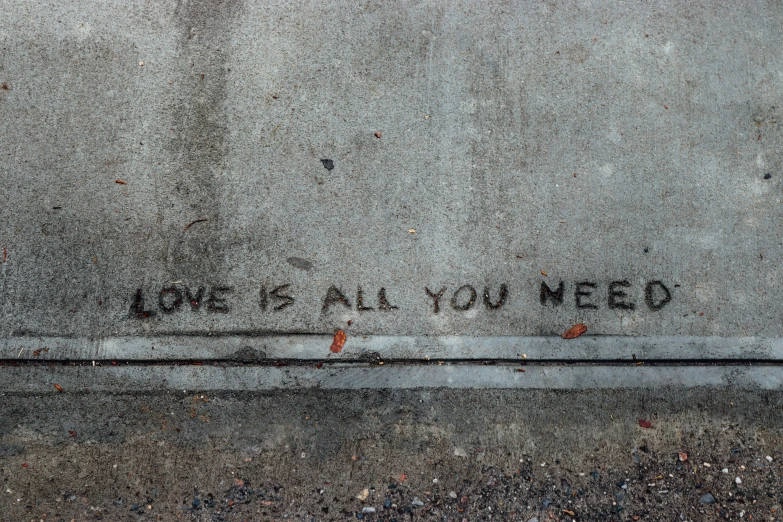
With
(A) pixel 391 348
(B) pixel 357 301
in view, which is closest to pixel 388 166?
(B) pixel 357 301

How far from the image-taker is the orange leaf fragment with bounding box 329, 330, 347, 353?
283 cm

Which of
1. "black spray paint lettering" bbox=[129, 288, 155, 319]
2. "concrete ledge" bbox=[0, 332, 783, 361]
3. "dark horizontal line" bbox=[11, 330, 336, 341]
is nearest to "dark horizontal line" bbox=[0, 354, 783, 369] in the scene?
"concrete ledge" bbox=[0, 332, 783, 361]

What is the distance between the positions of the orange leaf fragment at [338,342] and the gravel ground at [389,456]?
26 centimetres

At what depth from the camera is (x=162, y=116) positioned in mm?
2986

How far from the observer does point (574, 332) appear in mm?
2863

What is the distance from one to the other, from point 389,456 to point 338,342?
676 millimetres

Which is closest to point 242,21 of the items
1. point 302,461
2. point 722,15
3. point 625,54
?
point 625,54

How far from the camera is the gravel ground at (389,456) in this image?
268 cm

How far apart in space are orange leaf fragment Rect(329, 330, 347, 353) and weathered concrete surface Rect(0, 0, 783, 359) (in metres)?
0.05

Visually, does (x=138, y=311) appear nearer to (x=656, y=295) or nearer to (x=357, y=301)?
(x=357, y=301)

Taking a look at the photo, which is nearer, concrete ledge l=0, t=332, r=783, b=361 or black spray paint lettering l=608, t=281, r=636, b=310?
concrete ledge l=0, t=332, r=783, b=361

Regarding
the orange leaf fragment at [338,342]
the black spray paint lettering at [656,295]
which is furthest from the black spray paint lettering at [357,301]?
the black spray paint lettering at [656,295]

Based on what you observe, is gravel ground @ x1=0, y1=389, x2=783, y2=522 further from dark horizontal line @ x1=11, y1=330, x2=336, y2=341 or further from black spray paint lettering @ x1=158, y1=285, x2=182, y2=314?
black spray paint lettering @ x1=158, y1=285, x2=182, y2=314

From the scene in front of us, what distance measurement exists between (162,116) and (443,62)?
1.71 meters
